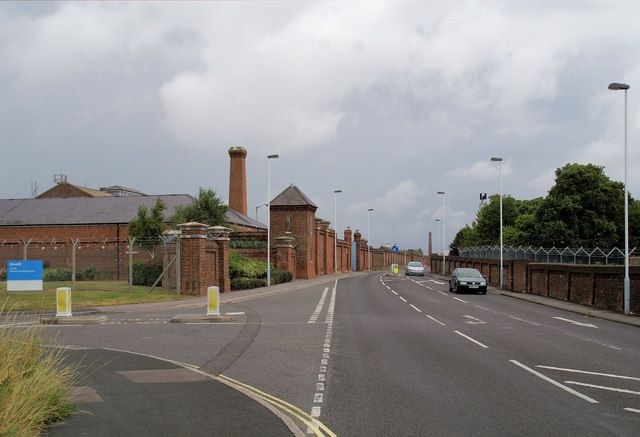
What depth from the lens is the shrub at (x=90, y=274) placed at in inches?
1582

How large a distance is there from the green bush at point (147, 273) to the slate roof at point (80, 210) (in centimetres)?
1962

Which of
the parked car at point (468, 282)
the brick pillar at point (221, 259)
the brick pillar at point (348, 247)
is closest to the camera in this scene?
the brick pillar at point (221, 259)

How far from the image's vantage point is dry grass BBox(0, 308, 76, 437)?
5676 millimetres

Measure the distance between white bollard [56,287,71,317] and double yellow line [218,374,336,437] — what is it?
11.6m

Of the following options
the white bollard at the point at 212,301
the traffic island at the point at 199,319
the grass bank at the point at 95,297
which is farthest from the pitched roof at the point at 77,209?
the traffic island at the point at 199,319

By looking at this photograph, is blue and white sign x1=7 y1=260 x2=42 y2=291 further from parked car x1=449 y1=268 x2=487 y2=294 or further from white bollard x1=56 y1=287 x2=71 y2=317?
parked car x1=449 y1=268 x2=487 y2=294

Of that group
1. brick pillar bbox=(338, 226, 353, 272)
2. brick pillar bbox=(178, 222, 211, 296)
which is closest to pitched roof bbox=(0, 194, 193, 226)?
brick pillar bbox=(178, 222, 211, 296)

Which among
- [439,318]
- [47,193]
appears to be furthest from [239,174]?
[439,318]

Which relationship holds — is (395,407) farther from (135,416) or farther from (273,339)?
(273,339)

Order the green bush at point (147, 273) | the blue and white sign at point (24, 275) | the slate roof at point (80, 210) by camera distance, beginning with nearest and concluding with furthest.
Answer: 1. the blue and white sign at point (24, 275)
2. the green bush at point (147, 273)
3. the slate roof at point (80, 210)

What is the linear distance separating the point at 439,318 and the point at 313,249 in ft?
130

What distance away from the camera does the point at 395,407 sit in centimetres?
780

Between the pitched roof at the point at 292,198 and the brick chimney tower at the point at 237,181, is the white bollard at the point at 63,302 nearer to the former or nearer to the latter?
the pitched roof at the point at 292,198

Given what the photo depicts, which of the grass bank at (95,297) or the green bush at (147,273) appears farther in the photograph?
the green bush at (147,273)
